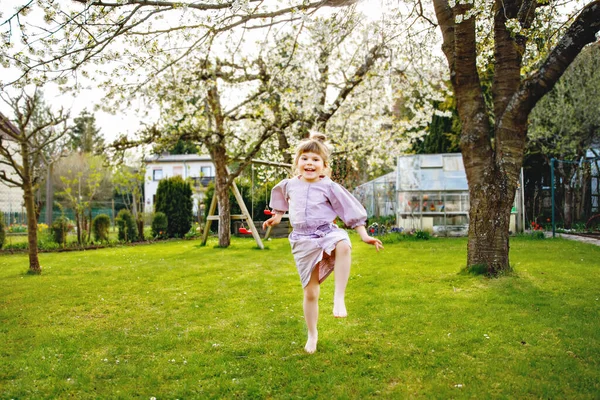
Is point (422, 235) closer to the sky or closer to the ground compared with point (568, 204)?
closer to the ground

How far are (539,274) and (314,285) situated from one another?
4837 millimetres

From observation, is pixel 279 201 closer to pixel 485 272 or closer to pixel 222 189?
pixel 485 272

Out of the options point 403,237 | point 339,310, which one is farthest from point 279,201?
point 403,237

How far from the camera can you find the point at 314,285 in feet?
13.9

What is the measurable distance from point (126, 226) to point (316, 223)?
43.9 feet

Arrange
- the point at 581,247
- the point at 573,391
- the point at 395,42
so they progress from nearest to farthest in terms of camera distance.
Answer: the point at 573,391 < the point at 395,42 < the point at 581,247

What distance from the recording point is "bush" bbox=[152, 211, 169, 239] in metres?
17.8

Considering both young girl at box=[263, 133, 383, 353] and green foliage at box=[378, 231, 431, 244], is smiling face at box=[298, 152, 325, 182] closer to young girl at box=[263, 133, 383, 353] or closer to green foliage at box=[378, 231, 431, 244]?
young girl at box=[263, 133, 383, 353]

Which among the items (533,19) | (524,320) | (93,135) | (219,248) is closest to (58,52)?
(524,320)

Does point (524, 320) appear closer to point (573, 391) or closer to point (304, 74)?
point (573, 391)

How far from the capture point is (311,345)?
169 inches

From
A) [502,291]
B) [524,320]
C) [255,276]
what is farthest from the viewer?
[255,276]

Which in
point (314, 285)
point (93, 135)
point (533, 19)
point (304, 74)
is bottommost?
point (314, 285)

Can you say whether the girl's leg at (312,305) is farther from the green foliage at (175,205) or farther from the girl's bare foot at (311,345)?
the green foliage at (175,205)
